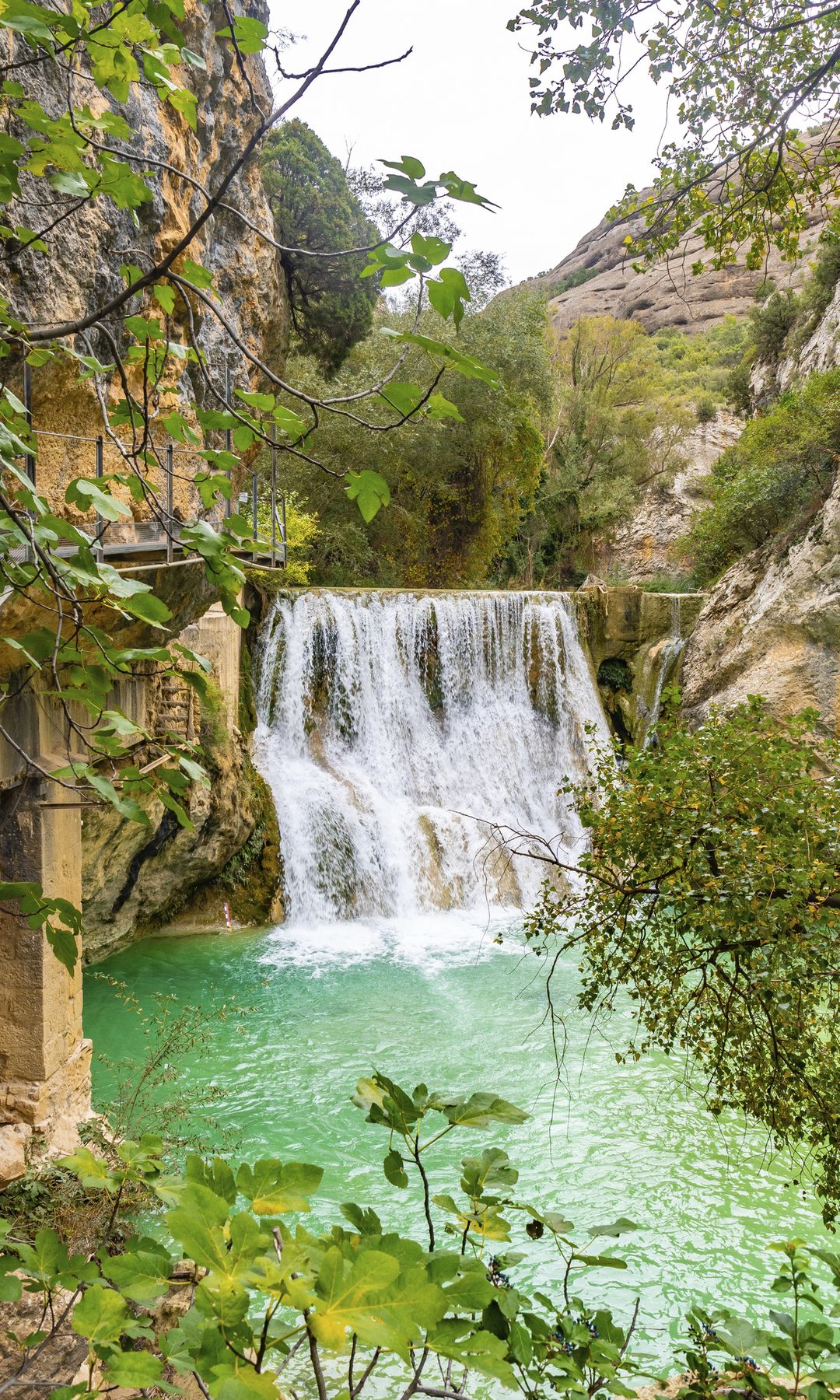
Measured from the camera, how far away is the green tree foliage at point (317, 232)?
643 inches

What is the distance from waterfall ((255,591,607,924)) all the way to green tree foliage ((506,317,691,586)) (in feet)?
34.6

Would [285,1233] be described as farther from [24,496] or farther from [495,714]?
[495,714]

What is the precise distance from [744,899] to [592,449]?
24720mm

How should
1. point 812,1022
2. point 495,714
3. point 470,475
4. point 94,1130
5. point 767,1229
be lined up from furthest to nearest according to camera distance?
point 470,475 → point 495,714 → point 767,1229 → point 94,1130 → point 812,1022

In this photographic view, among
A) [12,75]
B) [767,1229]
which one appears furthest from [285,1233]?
[767,1229]

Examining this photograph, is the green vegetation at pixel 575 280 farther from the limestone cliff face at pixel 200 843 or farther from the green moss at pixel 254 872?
the green moss at pixel 254 872

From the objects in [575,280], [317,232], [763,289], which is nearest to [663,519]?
[317,232]

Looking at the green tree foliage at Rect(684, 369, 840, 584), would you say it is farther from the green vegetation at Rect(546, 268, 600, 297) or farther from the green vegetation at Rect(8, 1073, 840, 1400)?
the green vegetation at Rect(546, 268, 600, 297)

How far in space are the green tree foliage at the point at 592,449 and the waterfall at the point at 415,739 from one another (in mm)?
10559

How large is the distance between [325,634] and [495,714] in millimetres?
3332

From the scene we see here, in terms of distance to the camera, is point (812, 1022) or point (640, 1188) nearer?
point (812, 1022)

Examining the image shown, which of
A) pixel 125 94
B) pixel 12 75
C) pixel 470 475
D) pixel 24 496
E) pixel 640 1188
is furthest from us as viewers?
pixel 470 475

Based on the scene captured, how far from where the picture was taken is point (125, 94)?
1408 millimetres

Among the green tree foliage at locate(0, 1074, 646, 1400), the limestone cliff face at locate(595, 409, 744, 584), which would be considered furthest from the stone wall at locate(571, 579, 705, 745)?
the green tree foliage at locate(0, 1074, 646, 1400)
